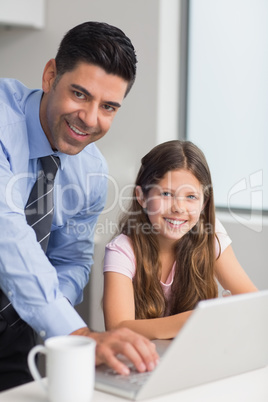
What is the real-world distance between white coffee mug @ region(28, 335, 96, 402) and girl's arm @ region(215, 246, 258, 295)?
0.85 metres

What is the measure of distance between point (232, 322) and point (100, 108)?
2.41 feet

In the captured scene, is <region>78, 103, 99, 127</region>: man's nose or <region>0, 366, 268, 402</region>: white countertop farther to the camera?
<region>78, 103, 99, 127</region>: man's nose

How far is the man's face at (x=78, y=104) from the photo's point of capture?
1.42m

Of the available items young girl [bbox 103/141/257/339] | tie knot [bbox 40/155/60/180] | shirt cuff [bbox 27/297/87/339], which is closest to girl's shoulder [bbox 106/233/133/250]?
young girl [bbox 103/141/257/339]

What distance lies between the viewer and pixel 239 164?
108 inches

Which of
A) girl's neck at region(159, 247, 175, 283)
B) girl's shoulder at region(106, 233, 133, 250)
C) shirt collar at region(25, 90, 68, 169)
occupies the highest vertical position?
shirt collar at region(25, 90, 68, 169)

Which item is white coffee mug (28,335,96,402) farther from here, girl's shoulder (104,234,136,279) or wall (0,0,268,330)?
wall (0,0,268,330)

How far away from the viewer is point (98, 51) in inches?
56.1

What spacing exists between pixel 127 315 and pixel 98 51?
681 mm

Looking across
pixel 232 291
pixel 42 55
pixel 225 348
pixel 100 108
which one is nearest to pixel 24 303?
pixel 225 348

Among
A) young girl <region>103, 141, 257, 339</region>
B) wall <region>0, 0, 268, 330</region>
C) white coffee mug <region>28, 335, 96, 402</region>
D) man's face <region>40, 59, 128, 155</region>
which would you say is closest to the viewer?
white coffee mug <region>28, 335, 96, 402</region>

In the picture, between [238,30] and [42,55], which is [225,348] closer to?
[238,30]

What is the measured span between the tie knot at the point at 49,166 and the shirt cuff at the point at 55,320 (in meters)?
0.52

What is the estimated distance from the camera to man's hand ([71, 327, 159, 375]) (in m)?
0.97
